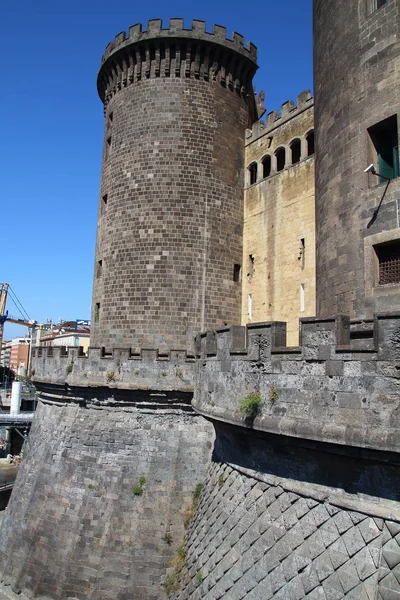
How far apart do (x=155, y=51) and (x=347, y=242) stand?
11.7 m

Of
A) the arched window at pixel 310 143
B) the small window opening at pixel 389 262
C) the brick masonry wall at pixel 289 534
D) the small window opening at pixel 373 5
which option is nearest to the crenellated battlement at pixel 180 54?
the arched window at pixel 310 143

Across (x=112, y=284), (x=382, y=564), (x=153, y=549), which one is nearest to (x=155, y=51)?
(x=112, y=284)

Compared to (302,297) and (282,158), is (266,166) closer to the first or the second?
(282,158)

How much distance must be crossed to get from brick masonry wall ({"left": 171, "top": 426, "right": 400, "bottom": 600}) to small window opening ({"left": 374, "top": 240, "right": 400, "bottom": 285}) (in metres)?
3.71

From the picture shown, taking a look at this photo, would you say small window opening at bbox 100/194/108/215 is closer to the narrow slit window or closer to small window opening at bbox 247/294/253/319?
small window opening at bbox 247/294/253/319

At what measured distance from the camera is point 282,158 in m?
17.0

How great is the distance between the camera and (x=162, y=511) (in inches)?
515

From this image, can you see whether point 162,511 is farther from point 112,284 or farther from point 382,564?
point 382,564

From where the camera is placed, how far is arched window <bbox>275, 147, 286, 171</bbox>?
1681cm

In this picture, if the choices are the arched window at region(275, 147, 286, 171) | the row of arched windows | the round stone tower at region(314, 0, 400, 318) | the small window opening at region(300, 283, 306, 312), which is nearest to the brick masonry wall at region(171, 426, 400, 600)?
the round stone tower at region(314, 0, 400, 318)

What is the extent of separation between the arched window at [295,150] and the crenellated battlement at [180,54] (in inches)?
145

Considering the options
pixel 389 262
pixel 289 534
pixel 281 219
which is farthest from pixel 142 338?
pixel 289 534

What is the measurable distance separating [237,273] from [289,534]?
11.6 meters

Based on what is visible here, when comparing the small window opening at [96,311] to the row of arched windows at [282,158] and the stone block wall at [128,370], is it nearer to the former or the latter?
the stone block wall at [128,370]
